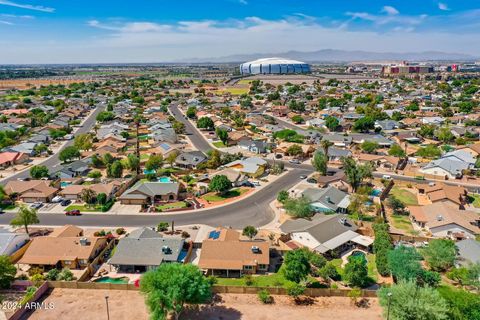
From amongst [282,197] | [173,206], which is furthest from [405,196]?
[173,206]

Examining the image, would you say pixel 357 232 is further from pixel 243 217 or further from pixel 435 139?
pixel 435 139

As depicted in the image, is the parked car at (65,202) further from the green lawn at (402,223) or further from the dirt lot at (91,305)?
the green lawn at (402,223)

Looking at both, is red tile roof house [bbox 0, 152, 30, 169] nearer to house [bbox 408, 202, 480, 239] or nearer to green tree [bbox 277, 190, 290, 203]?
green tree [bbox 277, 190, 290, 203]

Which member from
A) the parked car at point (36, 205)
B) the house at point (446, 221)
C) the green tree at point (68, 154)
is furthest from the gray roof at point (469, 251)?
the green tree at point (68, 154)

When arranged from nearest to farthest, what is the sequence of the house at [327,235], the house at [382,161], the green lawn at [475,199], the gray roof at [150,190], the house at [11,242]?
the house at [11,242] < the house at [327,235] < the green lawn at [475,199] < the gray roof at [150,190] < the house at [382,161]

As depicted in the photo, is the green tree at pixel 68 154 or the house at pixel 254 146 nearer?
the green tree at pixel 68 154

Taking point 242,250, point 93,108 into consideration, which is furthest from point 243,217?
point 93,108

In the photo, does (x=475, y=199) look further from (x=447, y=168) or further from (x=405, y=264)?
(x=405, y=264)

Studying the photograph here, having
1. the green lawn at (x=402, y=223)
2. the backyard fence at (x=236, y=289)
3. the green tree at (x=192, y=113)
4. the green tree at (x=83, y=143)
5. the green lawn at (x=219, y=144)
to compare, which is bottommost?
the green lawn at (x=402, y=223)
